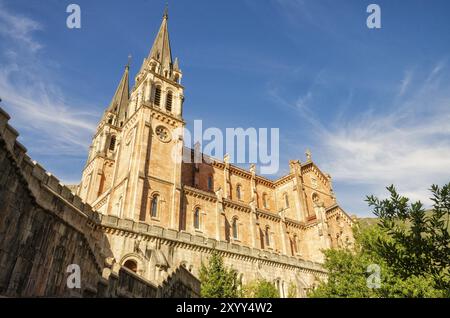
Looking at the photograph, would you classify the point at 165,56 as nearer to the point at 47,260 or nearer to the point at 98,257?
the point at 98,257

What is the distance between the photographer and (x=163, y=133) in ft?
109

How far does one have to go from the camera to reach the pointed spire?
45.9 m

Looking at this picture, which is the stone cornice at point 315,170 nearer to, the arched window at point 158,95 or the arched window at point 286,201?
the arched window at point 286,201

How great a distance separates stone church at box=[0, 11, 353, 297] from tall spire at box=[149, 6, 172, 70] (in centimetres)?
18

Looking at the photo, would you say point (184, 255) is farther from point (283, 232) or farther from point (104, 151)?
point (104, 151)

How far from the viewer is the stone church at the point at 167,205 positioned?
14.8m

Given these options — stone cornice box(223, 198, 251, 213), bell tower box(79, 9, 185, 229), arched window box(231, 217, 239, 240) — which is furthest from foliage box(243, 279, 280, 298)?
stone cornice box(223, 198, 251, 213)

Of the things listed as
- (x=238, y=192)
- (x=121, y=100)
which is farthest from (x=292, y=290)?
(x=121, y=100)

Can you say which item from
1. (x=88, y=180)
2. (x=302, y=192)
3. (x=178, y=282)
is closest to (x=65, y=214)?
(x=178, y=282)

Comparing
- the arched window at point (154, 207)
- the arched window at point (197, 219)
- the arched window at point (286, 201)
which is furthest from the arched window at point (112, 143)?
the arched window at point (286, 201)

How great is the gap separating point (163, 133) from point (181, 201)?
302 inches

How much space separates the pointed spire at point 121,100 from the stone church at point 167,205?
18cm

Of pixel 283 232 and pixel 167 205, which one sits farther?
pixel 283 232

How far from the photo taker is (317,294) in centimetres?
2052
